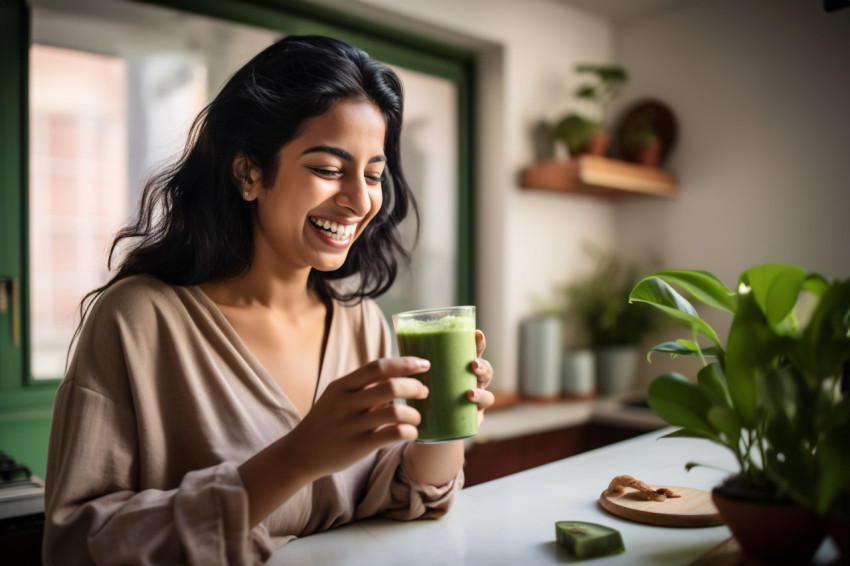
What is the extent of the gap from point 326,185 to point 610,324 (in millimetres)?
2575

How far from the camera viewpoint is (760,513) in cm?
87

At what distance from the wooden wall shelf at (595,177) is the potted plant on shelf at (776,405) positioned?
2.29 meters

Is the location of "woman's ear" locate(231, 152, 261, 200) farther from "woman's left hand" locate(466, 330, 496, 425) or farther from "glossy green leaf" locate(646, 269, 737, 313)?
"glossy green leaf" locate(646, 269, 737, 313)

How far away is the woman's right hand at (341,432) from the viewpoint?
93 cm

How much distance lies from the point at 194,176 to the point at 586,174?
2.15m

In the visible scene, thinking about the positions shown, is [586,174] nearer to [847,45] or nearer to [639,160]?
[639,160]

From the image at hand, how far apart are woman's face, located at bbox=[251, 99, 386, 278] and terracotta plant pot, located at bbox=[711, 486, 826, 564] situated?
30.2 inches

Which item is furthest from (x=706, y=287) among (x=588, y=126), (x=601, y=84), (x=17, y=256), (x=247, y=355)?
(x=601, y=84)

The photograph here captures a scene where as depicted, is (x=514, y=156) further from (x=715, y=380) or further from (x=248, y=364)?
(x=715, y=380)

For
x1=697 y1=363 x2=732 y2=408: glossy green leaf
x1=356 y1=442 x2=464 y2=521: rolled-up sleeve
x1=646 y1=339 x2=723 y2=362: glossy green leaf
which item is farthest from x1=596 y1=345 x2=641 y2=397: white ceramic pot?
x1=697 y1=363 x2=732 y2=408: glossy green leaf

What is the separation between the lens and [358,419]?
93 centimetres

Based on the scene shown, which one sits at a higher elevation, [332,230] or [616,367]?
[332,230]

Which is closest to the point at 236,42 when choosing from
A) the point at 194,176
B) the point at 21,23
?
the point at 21,23

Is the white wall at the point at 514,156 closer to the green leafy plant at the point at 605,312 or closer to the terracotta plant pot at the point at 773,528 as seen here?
the green leafy plant at the point at 605,312
